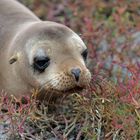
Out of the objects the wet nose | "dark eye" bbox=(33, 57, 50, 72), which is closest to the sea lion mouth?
the wet nose

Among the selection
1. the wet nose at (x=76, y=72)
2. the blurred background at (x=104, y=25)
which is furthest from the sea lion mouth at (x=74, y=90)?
the blurred background at (x=104, y=25)

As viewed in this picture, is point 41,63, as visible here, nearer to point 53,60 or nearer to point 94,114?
→ point 53,60

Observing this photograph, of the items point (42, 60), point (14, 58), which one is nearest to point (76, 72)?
point (42, 60)

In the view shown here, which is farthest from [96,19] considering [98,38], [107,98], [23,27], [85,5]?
[107,98]

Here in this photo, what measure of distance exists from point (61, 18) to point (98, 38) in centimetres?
99

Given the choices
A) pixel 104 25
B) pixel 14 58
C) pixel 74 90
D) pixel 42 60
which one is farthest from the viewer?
pixel 104 25

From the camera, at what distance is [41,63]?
4.64 m

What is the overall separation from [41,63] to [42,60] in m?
0.03

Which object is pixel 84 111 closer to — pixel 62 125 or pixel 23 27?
pixel 62 125

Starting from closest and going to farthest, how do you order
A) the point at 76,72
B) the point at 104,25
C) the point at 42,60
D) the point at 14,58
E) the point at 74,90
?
the point at 76,72
the point at 74,90
the point at 42,60
the point at 14,58
the point at 104,25

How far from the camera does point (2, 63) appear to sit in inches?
201

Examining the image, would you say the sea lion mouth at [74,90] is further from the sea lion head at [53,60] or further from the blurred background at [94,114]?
the blurred background at [94,114]

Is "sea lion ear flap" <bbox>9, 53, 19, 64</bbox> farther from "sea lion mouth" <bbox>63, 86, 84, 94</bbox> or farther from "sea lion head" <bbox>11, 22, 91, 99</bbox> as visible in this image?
"sea lion mouth" <bbox>63, 86, 84, 94</bbox>

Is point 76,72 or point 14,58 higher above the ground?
point 76,72
